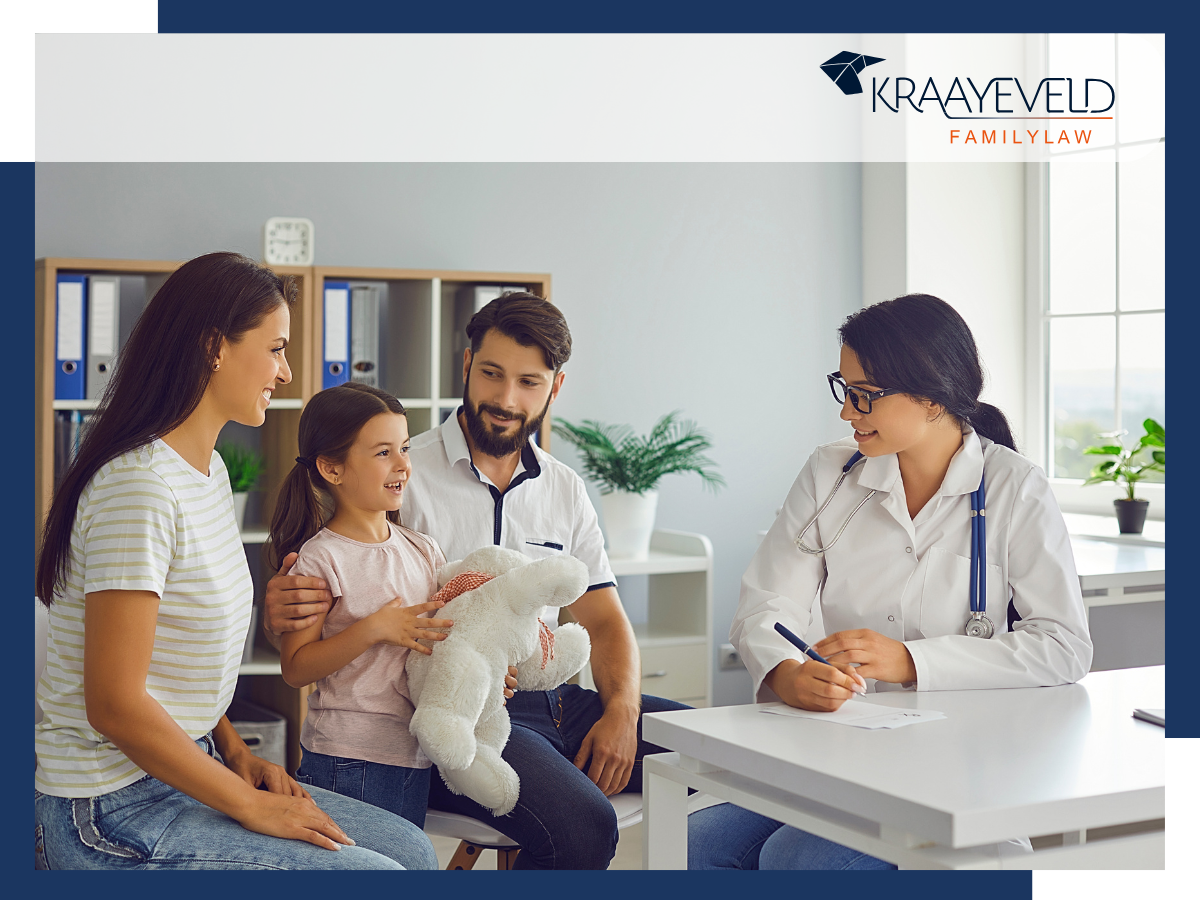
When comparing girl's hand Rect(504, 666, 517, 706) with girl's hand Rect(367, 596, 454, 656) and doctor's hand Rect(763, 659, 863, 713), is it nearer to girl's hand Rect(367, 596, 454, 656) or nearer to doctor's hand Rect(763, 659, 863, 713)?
girl's hand Rect(367, 596, 454, 656)

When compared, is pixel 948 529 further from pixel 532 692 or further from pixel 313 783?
pixel 313 783

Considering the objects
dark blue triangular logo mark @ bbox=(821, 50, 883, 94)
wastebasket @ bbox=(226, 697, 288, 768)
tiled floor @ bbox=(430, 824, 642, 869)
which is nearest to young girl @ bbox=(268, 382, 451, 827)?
tiled floor @ bbox=(430, 824, 642, 869)

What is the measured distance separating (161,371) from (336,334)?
5.61 ft

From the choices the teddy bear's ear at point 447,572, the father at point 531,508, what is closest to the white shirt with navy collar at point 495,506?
the father at point 531,508

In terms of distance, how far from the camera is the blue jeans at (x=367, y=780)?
5.24 feet

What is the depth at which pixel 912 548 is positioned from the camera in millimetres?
1714

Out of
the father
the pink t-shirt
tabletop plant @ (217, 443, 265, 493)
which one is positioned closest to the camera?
the pink t-shirt

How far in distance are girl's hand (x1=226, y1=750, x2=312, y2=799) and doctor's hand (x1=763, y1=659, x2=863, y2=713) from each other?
2.12ft

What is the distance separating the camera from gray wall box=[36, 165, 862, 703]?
125 inches

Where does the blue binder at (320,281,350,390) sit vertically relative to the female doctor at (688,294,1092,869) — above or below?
above

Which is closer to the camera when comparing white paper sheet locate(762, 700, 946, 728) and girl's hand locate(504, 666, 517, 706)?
white paper sheet locate(762, 700, 946, 728)

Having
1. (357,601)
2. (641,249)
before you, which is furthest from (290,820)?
(641,249)

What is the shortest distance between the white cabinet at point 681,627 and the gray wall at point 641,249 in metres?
0.35

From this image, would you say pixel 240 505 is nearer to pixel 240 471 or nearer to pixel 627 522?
pixel 240 471
